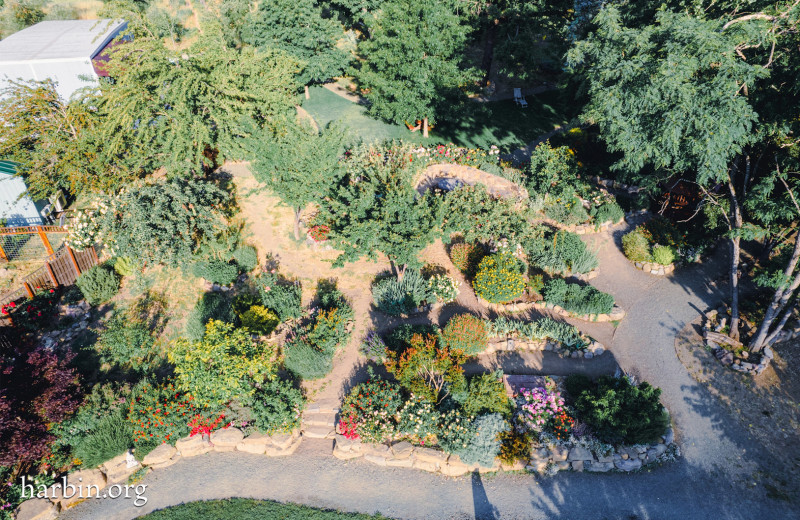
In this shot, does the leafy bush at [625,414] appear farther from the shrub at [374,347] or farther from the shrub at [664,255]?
the shrub at [664,255]

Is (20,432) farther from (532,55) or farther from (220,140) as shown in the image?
(532,55)

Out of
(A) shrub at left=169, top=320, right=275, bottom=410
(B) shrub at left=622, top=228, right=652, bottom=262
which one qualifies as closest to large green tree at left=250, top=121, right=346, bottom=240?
(A) shrub at left=169, top=320, right=275, bottom=410

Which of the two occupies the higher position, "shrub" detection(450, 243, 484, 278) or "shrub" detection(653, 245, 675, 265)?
"shrub" detection(653, 245, 675, 265)

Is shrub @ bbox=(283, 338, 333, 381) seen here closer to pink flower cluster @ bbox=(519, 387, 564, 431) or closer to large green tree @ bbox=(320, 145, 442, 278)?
large green tree @ bbox=(320, 145, 442, 278)

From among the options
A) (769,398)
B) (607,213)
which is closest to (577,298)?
(607,213)

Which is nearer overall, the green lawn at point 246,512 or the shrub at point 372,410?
the green lawn at point 246,512

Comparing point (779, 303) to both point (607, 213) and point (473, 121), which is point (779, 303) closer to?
point (607, 213)

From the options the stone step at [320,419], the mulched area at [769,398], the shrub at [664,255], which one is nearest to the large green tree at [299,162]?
the stone step at [320,419]
